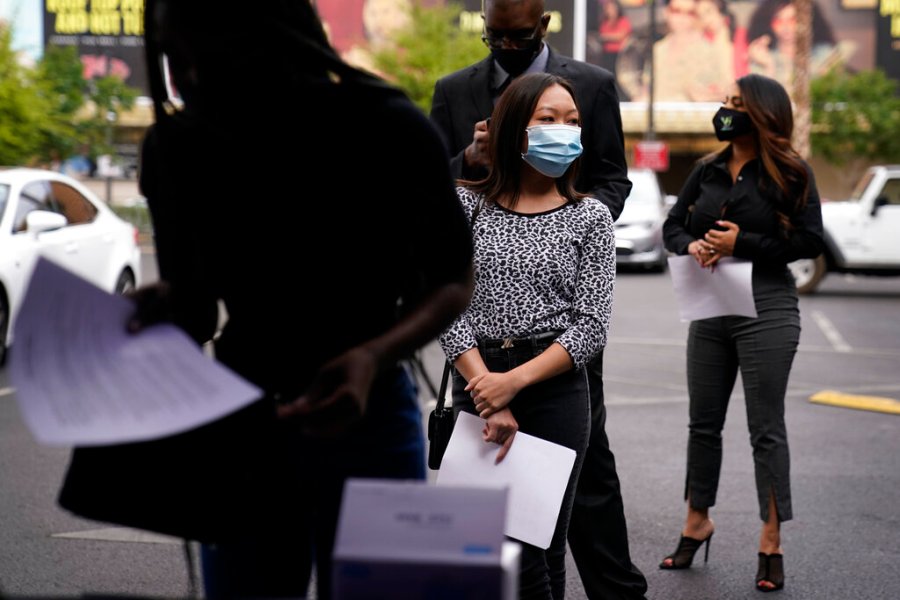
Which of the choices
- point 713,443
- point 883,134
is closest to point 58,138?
point 713,443

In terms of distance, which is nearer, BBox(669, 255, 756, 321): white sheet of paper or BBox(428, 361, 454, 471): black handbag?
BBox(428, 361, 454, 471): black handbag

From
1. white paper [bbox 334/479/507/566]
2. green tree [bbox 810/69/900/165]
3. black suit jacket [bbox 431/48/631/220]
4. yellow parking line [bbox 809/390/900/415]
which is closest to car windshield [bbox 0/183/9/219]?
yellow parking line [bbox 809/390/900/415]

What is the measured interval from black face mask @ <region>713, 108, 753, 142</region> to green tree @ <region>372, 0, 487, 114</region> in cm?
3937

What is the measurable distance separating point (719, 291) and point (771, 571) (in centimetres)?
112

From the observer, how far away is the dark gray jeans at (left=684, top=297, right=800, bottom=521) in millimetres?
5375

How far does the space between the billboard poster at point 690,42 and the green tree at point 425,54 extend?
13.9 metres

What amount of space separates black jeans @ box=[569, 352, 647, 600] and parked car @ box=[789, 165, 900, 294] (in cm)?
1605

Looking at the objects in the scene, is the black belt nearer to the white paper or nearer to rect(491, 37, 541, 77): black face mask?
rect(491, 37, 541, 77): black face mask

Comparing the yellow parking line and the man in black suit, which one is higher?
the man in black suit

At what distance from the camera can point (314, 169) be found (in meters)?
2.17

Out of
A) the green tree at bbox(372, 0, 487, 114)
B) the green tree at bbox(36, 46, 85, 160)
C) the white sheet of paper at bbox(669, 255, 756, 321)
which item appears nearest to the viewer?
the white sheet of paper at bbox(669, 255, 756, 321)

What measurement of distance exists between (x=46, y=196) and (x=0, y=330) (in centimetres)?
182

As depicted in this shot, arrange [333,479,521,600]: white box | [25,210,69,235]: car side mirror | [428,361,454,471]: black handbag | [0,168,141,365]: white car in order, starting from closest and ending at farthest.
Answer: [333,479,521,600]: white box < [428,361,454,471]: black handbag < [0,168,141,365]: white car < [25,210,69,235]: car side mirror

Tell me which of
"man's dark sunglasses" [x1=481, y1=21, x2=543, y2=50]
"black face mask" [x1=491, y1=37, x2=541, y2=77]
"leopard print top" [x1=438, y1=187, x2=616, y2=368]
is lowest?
"leopard print top" [x1=438, y1=187, x2=616, y2=368]
